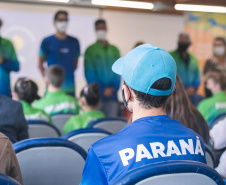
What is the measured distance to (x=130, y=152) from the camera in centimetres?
138

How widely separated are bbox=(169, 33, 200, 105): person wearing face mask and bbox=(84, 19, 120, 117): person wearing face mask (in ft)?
3.87

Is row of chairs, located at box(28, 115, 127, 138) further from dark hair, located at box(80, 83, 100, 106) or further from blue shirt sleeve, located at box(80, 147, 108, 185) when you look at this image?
blue shirt sleeve, located at box(80, 147, 108, 185)

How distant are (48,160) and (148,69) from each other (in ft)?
2.44

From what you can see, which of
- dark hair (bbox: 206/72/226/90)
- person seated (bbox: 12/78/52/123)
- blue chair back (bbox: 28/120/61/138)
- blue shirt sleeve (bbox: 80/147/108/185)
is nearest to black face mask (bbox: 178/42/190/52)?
dark hair (bbox: 206/72/226/90)

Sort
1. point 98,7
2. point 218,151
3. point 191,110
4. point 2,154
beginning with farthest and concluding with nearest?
point 98,7 → point 218,151 → point 191,110 → point 2,154

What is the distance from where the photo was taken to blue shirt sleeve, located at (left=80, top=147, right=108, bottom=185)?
1369 mm

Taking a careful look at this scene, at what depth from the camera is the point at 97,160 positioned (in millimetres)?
1384

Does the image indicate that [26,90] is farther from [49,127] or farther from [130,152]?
[130,152]

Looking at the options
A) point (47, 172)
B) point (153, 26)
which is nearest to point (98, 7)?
point (153, 26)

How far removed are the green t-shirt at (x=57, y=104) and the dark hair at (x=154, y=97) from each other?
10.6 ft

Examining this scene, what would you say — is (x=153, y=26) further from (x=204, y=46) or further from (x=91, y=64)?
(x=91, y=64)

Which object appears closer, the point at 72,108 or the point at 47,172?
the point at 47,172

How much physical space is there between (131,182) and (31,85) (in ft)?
9.34

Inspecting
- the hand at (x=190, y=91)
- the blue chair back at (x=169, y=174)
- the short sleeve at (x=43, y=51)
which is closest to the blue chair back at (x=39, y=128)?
the blue chair back at (x=169, y=174)
